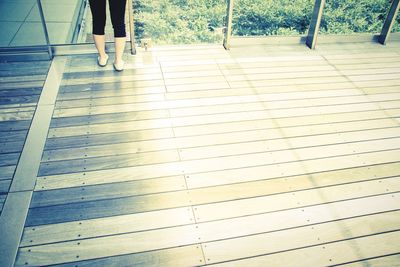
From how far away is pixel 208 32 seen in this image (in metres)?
4.33

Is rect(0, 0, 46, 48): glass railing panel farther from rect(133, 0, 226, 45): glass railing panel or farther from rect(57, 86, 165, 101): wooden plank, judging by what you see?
rect(133, 0, 226, 45): glass railing panel

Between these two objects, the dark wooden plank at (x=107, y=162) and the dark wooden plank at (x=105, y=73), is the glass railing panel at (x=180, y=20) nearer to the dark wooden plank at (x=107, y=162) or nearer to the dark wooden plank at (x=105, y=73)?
the dark wooden plank at (x=105, y=73)

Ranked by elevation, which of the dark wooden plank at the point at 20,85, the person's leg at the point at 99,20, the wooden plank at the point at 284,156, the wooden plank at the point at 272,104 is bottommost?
the wooden plank at the point at 284,156

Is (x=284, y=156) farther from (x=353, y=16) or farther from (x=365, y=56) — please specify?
(x=353, y=16)

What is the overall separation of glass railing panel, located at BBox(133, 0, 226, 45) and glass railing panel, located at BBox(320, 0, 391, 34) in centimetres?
159

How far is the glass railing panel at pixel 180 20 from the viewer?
13.7 ft

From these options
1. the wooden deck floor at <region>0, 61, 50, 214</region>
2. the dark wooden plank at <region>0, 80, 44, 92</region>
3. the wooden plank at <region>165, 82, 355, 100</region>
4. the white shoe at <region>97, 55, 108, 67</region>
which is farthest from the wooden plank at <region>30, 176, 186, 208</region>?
the white shoe at <region>97, 55, 108, 67</region>

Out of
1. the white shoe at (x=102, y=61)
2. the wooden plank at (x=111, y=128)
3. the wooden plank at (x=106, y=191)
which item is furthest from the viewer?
the white shoe at (x=102, y=61)

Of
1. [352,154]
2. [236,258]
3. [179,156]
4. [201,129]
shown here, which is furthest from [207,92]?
[236,258]

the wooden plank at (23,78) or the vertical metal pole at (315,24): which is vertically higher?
the vertical metal pole at (315,24)

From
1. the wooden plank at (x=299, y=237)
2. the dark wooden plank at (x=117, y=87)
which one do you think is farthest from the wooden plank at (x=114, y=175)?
the dark wooden plank at (x=117, y=87)

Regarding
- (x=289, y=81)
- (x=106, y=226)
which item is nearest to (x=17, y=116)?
(x=106, y=226)

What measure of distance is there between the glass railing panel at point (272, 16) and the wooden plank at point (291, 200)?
2853 mm

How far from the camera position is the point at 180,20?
14.6 feet
